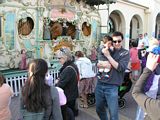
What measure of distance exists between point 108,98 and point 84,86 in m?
2.59

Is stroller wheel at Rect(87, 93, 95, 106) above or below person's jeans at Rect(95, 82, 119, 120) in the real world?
below

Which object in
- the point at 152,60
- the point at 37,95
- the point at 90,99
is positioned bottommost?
the point at 90,99

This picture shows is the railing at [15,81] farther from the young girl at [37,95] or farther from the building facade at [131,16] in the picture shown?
the building facade at [131,16]

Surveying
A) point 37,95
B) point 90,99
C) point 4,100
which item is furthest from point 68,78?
point 90,99

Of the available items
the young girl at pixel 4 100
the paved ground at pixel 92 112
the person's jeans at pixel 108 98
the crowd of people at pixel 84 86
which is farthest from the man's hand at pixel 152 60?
the paved ground at pixel 92 112

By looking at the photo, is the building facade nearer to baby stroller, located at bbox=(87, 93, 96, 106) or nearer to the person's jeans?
baby stroller, located at bbox=(87, 93, 96, 106)

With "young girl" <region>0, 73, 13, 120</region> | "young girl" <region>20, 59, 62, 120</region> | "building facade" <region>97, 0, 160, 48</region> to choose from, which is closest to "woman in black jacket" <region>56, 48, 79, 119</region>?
"young girl" <region>0, 73, 13, 120</region>

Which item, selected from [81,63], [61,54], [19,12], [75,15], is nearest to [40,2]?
[19,12]

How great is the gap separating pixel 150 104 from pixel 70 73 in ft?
7.21

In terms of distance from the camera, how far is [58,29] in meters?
11.6

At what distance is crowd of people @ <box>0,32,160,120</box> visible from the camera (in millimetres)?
2254

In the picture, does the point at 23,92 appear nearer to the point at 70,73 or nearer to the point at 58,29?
the point at 70,73

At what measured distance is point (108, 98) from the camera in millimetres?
4375

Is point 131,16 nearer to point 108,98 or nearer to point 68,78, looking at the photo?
point 108,98
